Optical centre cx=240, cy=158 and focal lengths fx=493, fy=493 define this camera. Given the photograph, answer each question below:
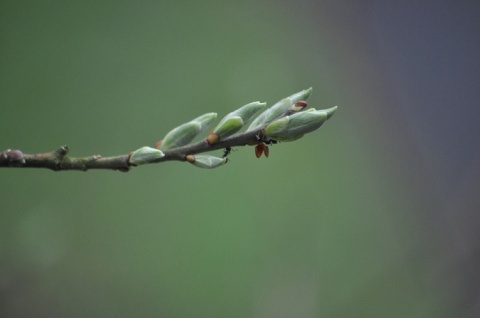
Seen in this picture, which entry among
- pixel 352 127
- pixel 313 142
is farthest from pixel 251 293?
pixel 352 127

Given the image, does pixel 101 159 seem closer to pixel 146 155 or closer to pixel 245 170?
pixel 146 155

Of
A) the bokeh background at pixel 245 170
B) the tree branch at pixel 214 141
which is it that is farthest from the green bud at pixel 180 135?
the bokeh background at pixel 245 170

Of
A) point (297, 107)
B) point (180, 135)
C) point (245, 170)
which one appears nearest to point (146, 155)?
point (180, 135)

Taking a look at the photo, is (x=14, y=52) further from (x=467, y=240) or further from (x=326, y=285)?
(x=467, y=240)

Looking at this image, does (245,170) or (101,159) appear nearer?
(101,159)

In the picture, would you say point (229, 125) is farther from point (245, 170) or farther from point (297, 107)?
point (245, 170)

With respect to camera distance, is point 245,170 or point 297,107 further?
point 245,170

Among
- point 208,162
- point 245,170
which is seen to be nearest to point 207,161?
point 208,162
